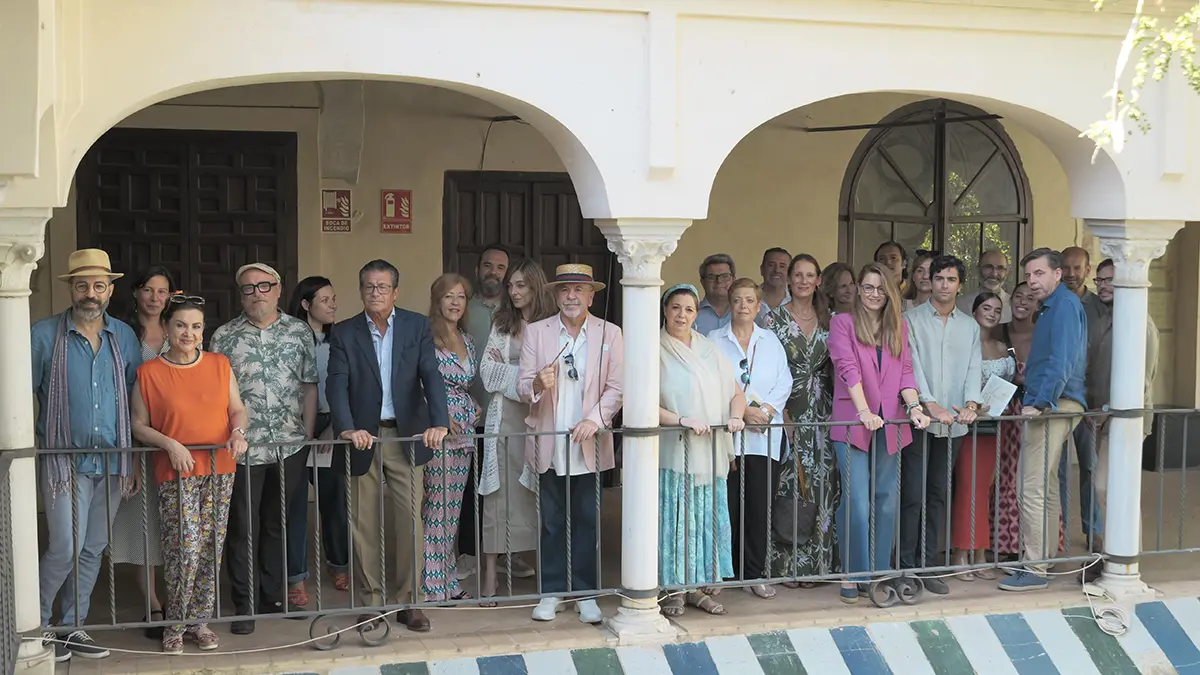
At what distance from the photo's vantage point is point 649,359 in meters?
6.57

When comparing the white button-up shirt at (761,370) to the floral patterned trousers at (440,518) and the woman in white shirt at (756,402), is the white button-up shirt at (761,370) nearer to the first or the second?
the woman in white shirt at (756,402)

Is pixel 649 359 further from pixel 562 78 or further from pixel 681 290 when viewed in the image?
pixel 562 78

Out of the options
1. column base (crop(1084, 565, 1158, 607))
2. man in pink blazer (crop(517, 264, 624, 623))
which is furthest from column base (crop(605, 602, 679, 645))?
column base (crop(1084, 565, 1158, 607))

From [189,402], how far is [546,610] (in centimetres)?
202

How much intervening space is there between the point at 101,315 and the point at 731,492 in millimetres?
3328

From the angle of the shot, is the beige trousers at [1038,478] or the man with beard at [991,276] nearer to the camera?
the beige trousers at [1038,478]

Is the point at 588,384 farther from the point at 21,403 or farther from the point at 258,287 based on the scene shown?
the point at 21,403

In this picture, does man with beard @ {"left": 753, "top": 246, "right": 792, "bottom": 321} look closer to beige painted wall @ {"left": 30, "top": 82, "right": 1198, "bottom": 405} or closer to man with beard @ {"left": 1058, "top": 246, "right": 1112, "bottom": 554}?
man with beard @ {"left": 1058, "top": 246, "right": 1112, "bottom": 554}

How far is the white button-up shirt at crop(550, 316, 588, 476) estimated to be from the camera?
6719 millimetres

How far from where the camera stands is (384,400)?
655 centimetres

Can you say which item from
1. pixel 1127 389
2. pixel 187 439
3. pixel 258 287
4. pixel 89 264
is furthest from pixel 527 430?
pixel 1127 389

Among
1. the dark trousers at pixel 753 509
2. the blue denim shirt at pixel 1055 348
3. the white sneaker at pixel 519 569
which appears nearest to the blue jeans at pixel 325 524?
the white sneaker at pixel 519 569

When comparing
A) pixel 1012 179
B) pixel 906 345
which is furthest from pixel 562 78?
pixel 1012 179

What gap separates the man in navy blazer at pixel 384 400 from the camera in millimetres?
6461
